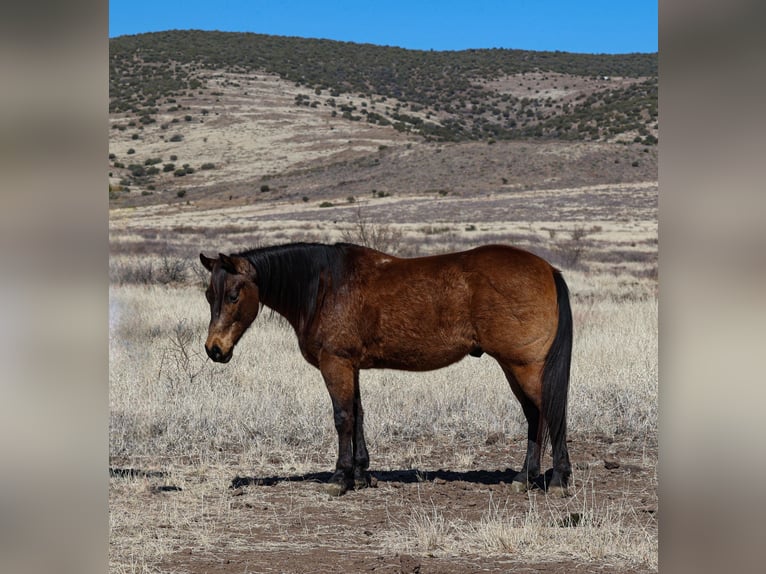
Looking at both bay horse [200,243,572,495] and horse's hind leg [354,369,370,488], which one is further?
horse's hind leg [354,369,370,488]

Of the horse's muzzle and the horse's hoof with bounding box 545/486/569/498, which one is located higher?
the horse's muzzle

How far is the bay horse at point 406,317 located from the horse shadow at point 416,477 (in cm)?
29

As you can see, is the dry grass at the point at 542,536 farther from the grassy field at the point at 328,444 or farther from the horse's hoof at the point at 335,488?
the horse's hoof at the point at 335,488

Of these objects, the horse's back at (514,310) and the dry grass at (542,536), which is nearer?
the dry grass at (542,536)

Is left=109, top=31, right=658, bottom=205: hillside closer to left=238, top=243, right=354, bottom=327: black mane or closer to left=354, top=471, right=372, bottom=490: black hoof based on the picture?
left=238, top=243, right=354, bottom=327: black mane

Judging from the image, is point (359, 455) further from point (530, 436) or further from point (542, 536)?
point (542, 536)

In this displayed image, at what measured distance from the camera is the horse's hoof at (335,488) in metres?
6.17

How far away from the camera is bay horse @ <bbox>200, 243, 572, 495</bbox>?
607cm

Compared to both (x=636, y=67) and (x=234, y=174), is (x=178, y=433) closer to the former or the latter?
(x=234, y=174)

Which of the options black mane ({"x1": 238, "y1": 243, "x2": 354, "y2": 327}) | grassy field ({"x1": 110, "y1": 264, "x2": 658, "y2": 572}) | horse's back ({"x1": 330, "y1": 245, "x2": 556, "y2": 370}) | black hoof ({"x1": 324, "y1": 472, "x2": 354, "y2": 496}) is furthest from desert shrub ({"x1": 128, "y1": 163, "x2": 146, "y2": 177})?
black hoof ({"x1": 324, "y1": 472, "x2": 354, "y2": 496})

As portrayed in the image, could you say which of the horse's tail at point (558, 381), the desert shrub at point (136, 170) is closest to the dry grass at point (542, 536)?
the horse's tail at point (558, 381)

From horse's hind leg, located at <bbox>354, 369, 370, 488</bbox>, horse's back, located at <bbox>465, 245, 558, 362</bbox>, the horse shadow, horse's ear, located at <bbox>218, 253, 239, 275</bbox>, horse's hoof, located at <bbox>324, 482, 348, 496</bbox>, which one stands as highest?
horse's ear, located at <bbox>218, 253, 239, 275</bbox>
